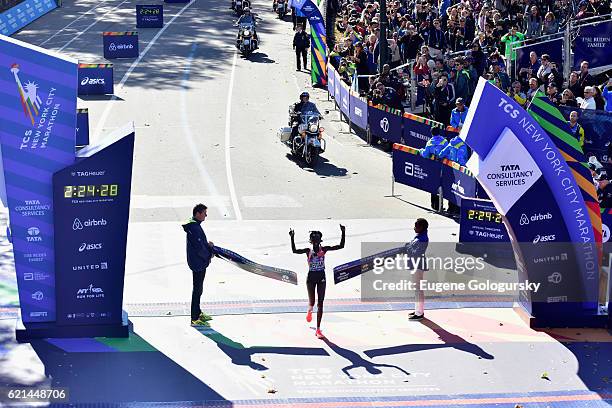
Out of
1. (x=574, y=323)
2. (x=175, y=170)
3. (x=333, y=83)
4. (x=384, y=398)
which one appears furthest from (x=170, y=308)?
(x=333, y=83)

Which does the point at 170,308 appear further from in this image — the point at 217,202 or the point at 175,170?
the point at 175,170

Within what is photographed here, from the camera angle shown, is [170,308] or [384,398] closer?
[384,398]

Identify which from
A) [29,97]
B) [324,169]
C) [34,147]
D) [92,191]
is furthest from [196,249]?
[324,169]

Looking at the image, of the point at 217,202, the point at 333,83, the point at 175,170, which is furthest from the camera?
the point at 333,83

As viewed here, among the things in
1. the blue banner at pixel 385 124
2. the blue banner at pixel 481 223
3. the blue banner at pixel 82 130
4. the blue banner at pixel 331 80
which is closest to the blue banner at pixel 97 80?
the blue banner at pixel 331 80

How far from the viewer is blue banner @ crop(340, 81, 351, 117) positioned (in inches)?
1247

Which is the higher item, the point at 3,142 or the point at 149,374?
the point at 3,142

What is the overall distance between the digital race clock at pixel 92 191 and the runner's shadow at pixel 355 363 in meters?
3.65

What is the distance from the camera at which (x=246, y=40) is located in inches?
1624

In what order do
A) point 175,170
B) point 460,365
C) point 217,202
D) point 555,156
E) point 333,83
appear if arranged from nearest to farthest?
1. point 460,365
2. point 555,156
3. point 217,202
4. point 175,170
5. point 333,83

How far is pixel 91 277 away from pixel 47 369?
1.51 metres

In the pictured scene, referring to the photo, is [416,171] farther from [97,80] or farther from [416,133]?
[97,80]

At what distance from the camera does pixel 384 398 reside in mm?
14453

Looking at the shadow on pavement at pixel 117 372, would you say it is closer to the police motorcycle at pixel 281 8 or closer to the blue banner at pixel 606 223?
the blue banner at pixel 606 223
